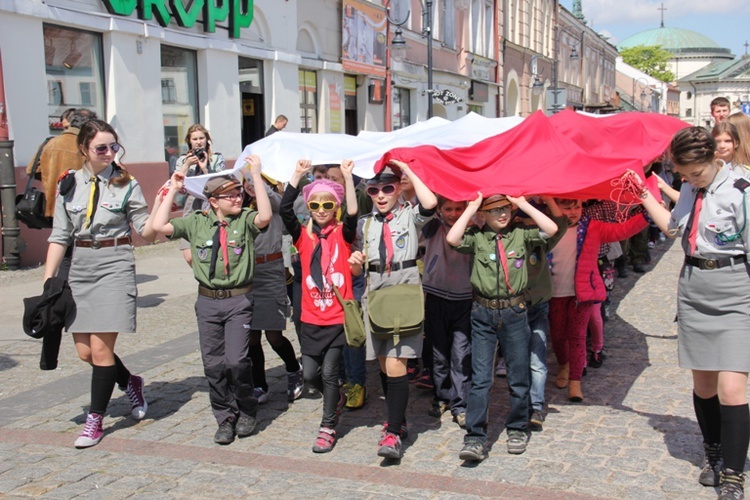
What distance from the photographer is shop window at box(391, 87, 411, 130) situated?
81.8 ft

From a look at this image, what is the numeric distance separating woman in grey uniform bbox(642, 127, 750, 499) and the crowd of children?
0.02 meters

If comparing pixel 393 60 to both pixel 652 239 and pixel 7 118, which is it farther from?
pixel 7 118

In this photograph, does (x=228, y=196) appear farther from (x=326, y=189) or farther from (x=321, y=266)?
(x=321, y=266)

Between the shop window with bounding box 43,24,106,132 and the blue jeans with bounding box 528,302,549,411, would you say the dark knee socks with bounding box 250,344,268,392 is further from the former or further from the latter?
the shop window with bounding box 43,24,106,132

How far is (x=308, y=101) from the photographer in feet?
64.9

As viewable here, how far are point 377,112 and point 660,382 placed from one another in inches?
694

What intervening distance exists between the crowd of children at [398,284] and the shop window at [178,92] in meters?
9.73

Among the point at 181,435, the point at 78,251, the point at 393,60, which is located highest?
the point at 393,60

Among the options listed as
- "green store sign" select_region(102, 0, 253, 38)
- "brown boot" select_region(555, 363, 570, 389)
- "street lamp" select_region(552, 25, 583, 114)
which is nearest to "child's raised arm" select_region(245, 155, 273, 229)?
"brown boot" select_region(555, 363, 570, 389)

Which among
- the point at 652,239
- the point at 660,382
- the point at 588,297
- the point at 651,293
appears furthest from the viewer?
the point at 652,239

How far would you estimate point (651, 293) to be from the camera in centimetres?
1040

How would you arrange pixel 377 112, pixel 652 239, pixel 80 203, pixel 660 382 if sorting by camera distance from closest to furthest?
pixel 80 203, pixel 660 382, pixel 652 239, pixel 377 112

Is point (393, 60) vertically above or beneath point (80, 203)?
above

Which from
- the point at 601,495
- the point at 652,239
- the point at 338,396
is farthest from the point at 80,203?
the point at 652,239
